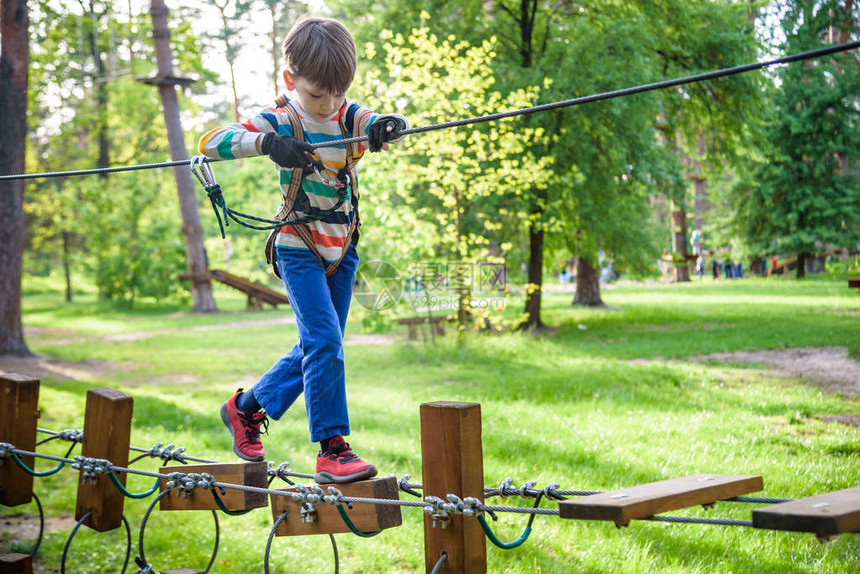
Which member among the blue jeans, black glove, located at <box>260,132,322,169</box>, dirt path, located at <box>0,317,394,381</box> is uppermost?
black glove, located at <box>260,132,322,169</box>

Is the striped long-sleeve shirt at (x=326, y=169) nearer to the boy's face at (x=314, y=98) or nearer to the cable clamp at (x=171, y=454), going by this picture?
the boy's face at (x=314, y=98)

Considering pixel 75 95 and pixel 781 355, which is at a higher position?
pixel 75 95

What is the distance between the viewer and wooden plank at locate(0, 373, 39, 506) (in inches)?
134

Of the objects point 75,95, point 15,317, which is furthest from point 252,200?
point 15,317

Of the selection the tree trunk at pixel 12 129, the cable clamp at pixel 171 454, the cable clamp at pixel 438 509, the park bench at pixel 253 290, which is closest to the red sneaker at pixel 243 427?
the cable clamp at pixel 171 454

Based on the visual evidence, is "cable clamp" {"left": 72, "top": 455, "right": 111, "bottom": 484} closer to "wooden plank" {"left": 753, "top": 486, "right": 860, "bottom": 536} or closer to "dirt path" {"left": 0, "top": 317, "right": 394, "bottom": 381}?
"wooden plank" {"left": 753, "top": 486, "right": 860, "bottom": 536}

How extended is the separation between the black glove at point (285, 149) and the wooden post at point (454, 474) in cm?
84

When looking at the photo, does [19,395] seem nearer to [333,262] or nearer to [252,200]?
[333,262]

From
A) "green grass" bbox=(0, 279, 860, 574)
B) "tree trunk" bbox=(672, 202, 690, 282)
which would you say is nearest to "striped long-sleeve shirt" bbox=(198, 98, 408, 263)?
"green grass" bbox=(0, 279, 860, 574)

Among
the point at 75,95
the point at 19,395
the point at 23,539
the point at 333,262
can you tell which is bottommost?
the point at 23,539

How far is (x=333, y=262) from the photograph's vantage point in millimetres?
2461

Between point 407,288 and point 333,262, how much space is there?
23.3ft

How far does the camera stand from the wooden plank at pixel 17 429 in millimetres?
3400

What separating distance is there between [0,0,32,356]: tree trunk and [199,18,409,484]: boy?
783cm
